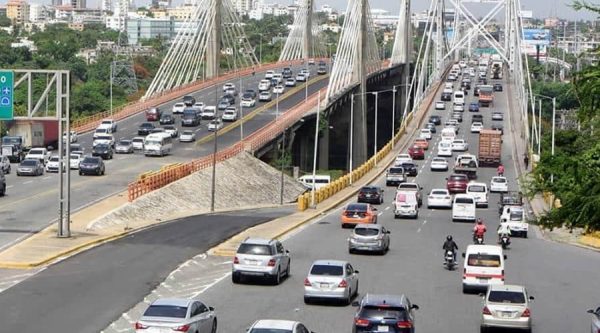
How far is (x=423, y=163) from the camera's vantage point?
339 ft

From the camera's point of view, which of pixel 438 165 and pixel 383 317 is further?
pixel 438 165

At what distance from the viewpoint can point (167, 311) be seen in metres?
27.1

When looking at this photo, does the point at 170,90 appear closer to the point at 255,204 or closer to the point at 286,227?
the point at 255,204

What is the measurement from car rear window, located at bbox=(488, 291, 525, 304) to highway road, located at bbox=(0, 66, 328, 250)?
20.8 m

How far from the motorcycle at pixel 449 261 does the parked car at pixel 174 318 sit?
55.2 feet

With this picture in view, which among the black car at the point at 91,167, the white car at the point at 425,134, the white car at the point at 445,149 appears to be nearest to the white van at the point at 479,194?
the black car at the point at 91,167

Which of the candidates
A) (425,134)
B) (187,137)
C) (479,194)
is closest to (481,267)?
(479,194)

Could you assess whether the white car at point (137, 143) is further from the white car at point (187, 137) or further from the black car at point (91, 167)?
the black car at point (91, 167)

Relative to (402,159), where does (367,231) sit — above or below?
above

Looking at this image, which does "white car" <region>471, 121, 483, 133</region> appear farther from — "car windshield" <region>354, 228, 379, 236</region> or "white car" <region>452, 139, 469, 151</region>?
"car windshield" <region>354, 228, 379, 236</region>

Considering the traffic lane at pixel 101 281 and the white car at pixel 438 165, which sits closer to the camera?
the traffic lane at pixel 101 281

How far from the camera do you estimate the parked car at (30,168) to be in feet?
246

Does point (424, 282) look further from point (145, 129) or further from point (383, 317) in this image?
point (145, 129)

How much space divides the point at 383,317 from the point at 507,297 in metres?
5.04
